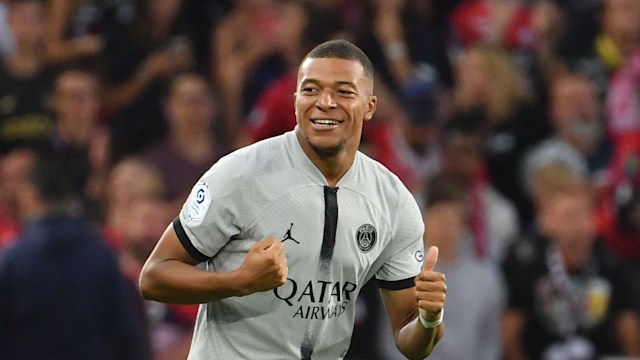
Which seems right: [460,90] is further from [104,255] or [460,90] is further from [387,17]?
A: [104,255]

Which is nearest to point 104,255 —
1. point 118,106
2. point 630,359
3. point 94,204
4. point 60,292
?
point 60,292

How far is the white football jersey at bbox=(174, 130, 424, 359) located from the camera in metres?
4.45

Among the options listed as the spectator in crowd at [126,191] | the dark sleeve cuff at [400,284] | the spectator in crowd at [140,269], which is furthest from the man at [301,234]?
the spectator in crowd at [126,191]

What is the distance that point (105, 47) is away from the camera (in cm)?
935

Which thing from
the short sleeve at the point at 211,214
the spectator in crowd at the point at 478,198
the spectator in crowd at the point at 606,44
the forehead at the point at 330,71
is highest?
the spectator in crowd at the point at 606,44

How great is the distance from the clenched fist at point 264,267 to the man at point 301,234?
0.17ft

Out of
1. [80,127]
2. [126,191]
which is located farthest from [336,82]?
[80,127]

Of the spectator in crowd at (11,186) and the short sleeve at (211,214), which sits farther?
the spectator in crowd at (11,186)

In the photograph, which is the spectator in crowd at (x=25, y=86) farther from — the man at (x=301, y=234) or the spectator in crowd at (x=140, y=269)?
the man at (x=301, y=234)

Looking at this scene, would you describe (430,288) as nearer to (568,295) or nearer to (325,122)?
(325,122)

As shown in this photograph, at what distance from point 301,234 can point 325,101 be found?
1.42 ft

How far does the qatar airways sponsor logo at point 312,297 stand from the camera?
4527mm

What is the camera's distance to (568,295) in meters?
7.93

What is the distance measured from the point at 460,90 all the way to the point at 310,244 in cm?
473
